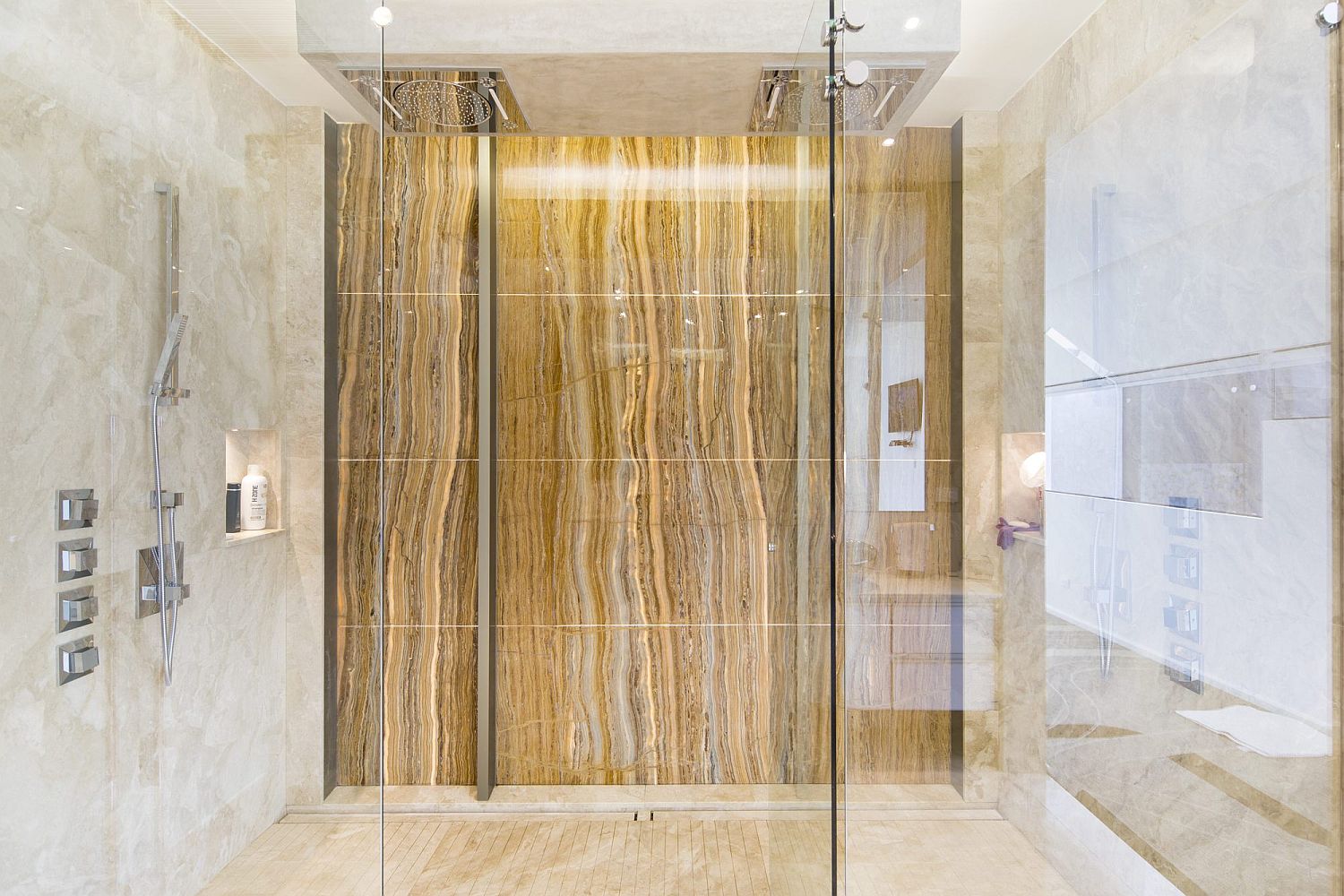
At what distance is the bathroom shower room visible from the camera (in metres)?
0.88

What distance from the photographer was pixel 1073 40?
931 millimetres

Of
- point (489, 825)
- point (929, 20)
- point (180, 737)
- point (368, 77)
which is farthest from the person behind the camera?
point (489, 825)

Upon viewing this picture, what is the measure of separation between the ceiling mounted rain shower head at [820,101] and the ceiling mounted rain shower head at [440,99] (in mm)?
604

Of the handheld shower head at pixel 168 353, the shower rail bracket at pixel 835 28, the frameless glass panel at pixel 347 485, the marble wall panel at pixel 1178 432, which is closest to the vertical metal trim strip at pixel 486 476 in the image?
the frameless glass panel at pixel 347 485

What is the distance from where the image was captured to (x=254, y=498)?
54.5 inches

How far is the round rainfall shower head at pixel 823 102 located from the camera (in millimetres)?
1141

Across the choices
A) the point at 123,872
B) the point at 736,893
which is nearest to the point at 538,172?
the point at 123,872

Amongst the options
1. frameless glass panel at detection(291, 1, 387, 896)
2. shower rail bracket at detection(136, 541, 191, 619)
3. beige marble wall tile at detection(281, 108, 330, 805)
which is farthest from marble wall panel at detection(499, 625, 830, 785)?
shower rail bracket at detection(136, 541, 191, 619)

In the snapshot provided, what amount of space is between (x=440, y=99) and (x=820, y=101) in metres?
0.90

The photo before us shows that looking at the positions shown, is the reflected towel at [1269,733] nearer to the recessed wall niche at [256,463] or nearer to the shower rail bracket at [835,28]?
the shower rail bracket at [835,28]

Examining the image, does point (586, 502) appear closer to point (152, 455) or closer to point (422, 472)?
point (422, 472)

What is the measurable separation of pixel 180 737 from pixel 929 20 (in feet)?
6.06

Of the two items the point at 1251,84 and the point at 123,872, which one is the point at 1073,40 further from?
the point at 123,872

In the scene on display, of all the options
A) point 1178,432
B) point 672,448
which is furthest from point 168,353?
point 1178,432
